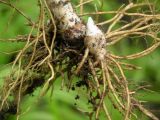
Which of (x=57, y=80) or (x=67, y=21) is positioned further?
(x=57, y=80)

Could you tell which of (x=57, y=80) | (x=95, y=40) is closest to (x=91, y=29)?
(x=95, y=40)

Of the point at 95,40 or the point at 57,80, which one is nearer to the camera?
the point at 95,40

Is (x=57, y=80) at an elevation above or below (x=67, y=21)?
below

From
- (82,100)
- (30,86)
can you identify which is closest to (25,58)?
(30,86)

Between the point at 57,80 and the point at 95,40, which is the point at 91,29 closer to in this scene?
the point at 95,40

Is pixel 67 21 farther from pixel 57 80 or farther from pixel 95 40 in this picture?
Result: pixel 57 80

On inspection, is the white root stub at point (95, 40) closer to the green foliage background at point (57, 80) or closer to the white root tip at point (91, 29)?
the white root tip at point (91, 29)

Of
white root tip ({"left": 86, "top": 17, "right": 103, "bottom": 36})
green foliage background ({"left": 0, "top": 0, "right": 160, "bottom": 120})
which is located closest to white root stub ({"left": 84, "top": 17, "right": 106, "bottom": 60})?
white root tip ({"left": 86, "top": 17, "right": 103, "bottom": 36})
